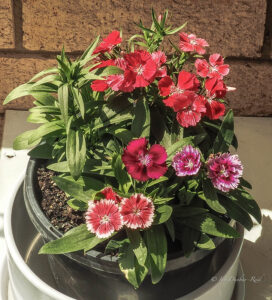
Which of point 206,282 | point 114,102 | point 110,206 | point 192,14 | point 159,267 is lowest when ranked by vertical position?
point 206,282

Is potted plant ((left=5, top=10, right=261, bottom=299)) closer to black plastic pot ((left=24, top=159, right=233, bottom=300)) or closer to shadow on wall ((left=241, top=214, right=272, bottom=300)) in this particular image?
black plastic pot ((left=24, top=159, right=233, bottom=300))

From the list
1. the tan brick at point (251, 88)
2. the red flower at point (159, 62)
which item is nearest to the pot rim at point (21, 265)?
the red flower at point (159, 62)

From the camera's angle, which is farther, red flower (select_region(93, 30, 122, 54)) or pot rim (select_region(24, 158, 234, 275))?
red flower (select_region(93, 30, 122, 54))

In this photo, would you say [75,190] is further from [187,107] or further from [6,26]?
A: [6,26]

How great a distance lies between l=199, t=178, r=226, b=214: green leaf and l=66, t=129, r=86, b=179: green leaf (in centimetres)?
28

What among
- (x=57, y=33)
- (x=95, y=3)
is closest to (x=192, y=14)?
(x=95, y=3)

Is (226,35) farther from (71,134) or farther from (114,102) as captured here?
(71,134)

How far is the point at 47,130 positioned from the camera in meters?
1.27

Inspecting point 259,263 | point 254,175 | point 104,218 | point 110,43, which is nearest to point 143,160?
point 104,218

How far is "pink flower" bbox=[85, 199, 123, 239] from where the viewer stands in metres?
1.11

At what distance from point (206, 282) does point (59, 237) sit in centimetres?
37

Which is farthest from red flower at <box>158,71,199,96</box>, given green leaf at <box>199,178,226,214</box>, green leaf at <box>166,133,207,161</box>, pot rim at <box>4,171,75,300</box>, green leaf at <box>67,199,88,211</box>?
pot rim at <box>4,171,75,300</box>

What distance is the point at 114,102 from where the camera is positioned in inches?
52.1

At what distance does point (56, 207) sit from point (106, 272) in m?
0.23
